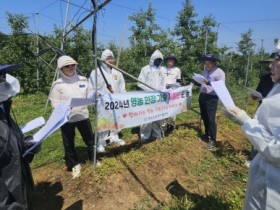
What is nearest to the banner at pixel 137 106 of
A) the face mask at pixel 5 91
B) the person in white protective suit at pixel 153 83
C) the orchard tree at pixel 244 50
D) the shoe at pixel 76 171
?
the person in white protective suit at pixel 153 83

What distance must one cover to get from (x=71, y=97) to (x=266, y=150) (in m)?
2.82

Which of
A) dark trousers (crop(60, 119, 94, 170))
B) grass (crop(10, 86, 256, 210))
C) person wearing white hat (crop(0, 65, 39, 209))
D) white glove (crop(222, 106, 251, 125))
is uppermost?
white glove (crop(222, 106, 251, 125))

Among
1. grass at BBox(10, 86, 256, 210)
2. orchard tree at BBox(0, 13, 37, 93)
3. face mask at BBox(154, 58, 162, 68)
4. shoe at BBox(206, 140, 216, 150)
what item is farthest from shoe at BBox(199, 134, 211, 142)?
orchard tree at BBox(0, 13, 37, 93)

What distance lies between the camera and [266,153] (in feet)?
6.07

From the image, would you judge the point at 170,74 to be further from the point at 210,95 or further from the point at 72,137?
the point at 72,137

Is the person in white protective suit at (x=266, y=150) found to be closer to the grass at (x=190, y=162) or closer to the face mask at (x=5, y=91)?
the grass at (x=190, y=162)

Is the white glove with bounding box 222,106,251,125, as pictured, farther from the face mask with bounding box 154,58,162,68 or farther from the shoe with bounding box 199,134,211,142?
the shoe with bounding box 199,134,211,142

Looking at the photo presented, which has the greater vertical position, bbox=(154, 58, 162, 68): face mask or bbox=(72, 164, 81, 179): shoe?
bbox=(154, 58, 162, 68): face mask

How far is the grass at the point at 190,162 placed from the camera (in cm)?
380

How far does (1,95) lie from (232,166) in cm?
393

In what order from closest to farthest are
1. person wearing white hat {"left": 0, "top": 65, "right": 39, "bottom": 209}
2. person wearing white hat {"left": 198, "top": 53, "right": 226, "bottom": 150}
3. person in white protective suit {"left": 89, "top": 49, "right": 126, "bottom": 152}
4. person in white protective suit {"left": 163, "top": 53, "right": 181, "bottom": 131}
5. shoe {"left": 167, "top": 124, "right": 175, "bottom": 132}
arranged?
person wearing white hat {"left": 0, "top": 65, "right": 39, "bottom": 209}, person in white protective suit {"left": 89, "top": 49, "right": 126, "bottom": 152}, person wearing white hat {"left": 198, "top": 53, "right": 226, "bottom": 150}, person in white protective suit {"left": 163, "top": 53, "right": 181, "bottom": 131}, shoe {"left": 167, "top": 124, "right": 175, "bottom": 132}

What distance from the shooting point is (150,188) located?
4039mm

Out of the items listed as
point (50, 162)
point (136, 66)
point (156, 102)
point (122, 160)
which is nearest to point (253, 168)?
point (122, 160)

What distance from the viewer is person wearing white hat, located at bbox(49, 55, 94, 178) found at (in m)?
3.95
